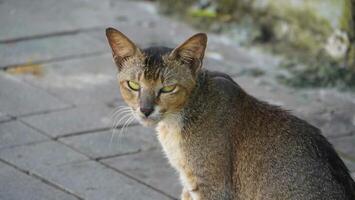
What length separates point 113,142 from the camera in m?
6.54

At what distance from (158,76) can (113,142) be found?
1.65 metres

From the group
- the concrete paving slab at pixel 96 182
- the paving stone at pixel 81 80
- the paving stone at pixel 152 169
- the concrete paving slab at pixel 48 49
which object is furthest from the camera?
the concrete paving slab at pixel 48 49

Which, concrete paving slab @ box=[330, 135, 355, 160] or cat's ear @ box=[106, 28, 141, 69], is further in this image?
concrete paving slab @ box=[330, 135, 355, 160]

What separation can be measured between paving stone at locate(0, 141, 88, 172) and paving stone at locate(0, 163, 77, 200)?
0.47 feet

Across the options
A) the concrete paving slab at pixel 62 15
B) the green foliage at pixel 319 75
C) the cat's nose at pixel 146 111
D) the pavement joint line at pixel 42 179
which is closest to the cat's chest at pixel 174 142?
the cat's nose at pixel 146 111

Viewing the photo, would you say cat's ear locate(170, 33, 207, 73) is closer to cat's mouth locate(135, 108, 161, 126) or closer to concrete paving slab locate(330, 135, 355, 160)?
cat's mouth locate(135, 108, 161, 126)

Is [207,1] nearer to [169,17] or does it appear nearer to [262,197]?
[169,17]

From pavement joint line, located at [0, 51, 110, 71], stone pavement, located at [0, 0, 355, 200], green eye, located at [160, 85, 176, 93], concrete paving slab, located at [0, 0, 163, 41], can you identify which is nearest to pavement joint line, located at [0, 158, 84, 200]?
stone pavement, located at [0, 0, 355, 200]

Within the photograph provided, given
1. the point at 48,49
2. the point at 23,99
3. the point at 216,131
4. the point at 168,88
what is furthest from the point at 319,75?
the point at 168,88

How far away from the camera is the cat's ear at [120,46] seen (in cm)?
508

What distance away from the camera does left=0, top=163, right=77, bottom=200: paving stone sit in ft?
18.4

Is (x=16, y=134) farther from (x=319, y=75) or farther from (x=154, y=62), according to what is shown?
(x=319, y=75)

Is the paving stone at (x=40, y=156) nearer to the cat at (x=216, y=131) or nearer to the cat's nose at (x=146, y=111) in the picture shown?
the cat at (x=216, y=131)

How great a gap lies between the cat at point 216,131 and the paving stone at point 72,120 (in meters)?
1.64
